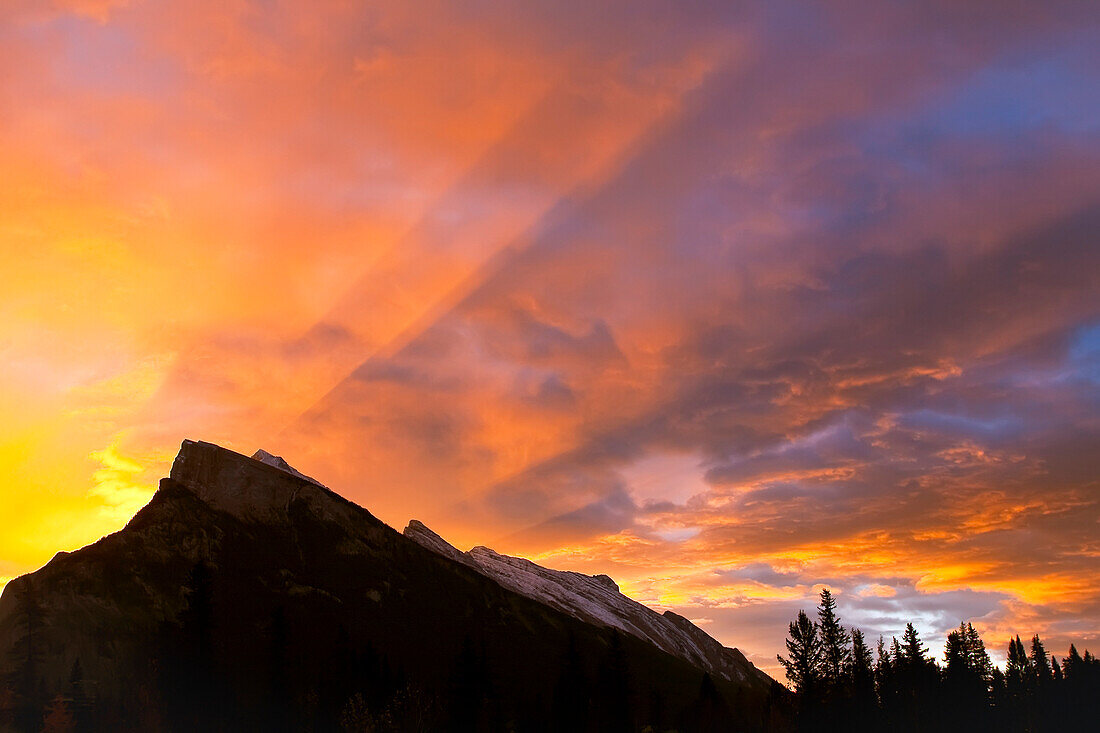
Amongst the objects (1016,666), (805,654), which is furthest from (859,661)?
(1016,666)

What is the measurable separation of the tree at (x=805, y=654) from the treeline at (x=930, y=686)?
11cm

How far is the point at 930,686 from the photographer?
124 m

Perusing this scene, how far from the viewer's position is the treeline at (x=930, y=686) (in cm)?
9012

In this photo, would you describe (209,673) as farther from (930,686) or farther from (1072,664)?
(1072,664)

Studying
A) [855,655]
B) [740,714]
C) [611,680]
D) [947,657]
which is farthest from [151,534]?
[947,657]

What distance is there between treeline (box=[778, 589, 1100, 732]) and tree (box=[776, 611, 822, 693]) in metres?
0.11

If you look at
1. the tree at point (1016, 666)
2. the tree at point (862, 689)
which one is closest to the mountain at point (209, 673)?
the tree at point (862, 689)

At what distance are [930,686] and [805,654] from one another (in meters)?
47.7

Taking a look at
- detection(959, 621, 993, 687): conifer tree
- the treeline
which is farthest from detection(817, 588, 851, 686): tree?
detection(959, 621, 993, 687): conifer tree

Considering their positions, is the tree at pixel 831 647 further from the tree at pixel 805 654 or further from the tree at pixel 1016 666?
the tree at pixel 1016 666

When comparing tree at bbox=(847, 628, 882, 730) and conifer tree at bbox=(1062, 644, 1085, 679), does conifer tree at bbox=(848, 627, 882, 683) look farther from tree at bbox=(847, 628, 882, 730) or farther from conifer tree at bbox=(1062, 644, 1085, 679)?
conifer tree at bbox=(1062, 644, 1085, 679)

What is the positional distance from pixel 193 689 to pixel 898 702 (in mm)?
93175

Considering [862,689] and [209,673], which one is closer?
[209,673]

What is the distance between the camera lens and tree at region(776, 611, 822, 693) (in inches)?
3506
